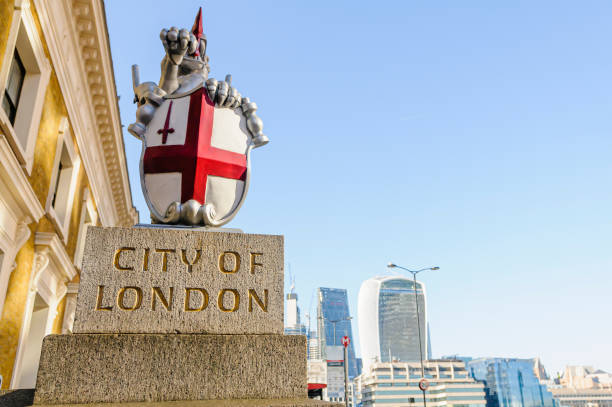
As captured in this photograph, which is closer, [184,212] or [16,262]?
[184,212]

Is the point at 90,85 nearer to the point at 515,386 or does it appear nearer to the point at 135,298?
the point at 135,298

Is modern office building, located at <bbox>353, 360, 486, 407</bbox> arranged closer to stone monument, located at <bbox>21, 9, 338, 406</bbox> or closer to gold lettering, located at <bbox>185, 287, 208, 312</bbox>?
stone monument, located at <bbox>21, 9, 338, 406</bbox>

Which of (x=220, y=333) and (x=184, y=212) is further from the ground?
(x=184, y=212)

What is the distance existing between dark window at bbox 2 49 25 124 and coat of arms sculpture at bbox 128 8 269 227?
6.27 metres

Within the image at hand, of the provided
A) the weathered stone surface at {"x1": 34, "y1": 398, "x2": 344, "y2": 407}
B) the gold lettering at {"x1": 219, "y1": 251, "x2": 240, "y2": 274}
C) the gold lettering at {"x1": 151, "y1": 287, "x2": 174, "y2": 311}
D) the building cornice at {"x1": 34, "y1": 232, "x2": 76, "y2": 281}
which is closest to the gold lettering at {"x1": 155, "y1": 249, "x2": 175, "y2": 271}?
the gold lettering at {"x1": 151, "y1": 287, "x2": 174, "y2": 311}

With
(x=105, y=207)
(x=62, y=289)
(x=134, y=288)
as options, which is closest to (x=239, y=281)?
(x=134, y=288)

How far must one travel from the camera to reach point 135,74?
5078 mm

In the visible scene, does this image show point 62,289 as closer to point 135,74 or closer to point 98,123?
point 98,123

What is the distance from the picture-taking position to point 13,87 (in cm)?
993

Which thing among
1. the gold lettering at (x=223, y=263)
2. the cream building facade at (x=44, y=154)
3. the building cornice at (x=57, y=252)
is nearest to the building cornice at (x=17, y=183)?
the cream building facade at (x=44, y=154)

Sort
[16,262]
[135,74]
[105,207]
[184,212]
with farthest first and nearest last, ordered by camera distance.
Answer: [105,207], [16,262], [135,74], [184,212]

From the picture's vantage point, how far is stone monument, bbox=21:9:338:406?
3.28 metres

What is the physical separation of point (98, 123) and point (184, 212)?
1410 centimetres

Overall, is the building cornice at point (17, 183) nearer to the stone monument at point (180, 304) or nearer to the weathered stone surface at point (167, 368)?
the stone monument at point (180, 304)
